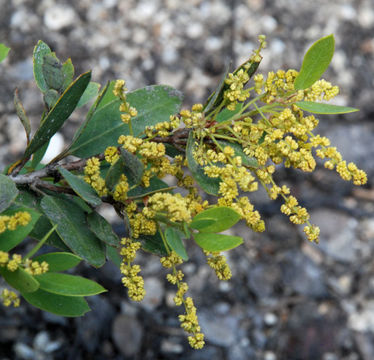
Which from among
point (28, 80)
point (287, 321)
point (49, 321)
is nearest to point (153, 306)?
point (49, 321)

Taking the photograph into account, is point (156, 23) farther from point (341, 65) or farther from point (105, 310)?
point (105, 310)

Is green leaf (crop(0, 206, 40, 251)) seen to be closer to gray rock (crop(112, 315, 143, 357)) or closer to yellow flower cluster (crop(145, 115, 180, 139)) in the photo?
yellow flower cluster (crop(145, 115, 180, 139))

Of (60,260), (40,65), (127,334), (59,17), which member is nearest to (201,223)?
(60,260)

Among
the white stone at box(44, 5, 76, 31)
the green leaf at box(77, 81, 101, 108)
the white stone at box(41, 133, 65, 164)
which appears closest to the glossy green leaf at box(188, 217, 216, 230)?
the green leaf at box(77, 81, 101, 108)

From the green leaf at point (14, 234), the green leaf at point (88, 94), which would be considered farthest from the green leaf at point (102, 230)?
the green leaf at point (88, 94)

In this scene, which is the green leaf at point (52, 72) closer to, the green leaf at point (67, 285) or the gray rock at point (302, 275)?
the green leaf at point (67, 285)

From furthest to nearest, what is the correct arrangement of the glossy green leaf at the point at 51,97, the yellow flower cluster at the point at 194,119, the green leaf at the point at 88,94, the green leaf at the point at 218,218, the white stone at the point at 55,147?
the white stone at the point at 55,147
the green leaf at the point at 88,94
the glossy green leaf at the point at 51,97
the yellow flower cluster at the point at 194,119
the green leaf at the point at 218,218
